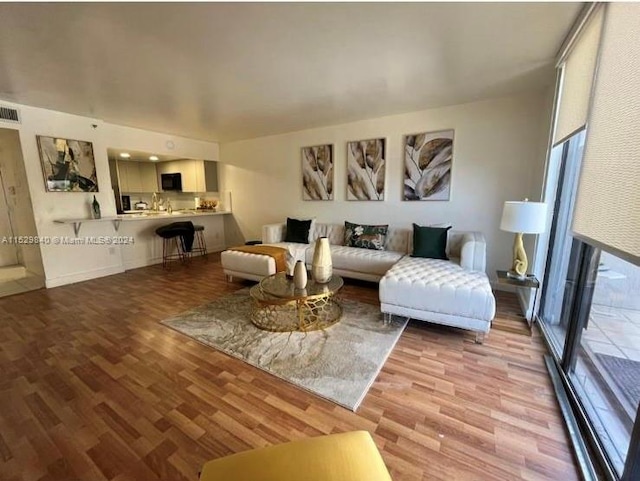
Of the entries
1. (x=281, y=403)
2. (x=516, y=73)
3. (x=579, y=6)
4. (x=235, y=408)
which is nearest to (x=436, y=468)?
(x=281, y=403)

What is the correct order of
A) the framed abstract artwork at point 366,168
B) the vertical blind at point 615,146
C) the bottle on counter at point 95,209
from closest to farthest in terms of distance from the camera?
the vertical blind at point 615,146, the bottle on counter at point 95,209, the framed abstract artwork at point 366,168

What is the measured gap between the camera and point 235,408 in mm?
1668

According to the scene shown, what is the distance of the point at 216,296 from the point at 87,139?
330 cm

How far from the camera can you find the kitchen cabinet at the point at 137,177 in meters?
5.84

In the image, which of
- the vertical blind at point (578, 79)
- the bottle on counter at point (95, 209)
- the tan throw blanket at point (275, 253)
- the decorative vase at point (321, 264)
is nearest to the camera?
the vertical blind at point (578, 79)

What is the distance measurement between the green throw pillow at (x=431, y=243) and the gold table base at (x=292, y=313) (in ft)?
4.39

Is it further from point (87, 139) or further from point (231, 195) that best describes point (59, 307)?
point (231, 195)

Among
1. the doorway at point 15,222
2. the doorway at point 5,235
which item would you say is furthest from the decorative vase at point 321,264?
the doorway at point 5,235

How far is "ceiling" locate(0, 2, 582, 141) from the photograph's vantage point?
5.71 feet

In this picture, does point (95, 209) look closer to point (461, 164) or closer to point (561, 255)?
point (461, 164)

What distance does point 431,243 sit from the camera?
3.44m

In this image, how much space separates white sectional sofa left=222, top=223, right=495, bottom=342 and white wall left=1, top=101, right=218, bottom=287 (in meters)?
2.32

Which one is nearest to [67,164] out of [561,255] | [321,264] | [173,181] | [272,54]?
[173,181]

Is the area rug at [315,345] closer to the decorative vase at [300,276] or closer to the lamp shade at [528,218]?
the decorative vase at [300,276]
